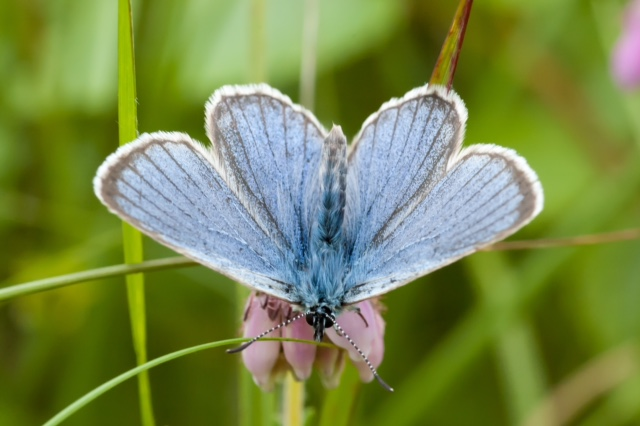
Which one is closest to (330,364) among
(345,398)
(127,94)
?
(345,398)

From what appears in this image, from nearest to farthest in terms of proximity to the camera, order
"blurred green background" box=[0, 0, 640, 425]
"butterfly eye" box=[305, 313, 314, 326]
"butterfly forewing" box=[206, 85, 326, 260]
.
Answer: "butterfly eye" box=[305, 313, 314, 326], "butterfly forewing" box=[206, 85, 326, 260], "blurred green background" box=[0, 0, 640, 425]

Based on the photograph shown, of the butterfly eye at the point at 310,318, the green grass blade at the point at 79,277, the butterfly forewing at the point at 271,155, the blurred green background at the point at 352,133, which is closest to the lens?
the green grass blade at the point at 79,277

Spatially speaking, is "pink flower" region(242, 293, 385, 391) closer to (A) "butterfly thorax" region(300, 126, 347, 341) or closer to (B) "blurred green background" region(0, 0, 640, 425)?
(A) "butterfly thorax" region(300, 126, 347, 341)

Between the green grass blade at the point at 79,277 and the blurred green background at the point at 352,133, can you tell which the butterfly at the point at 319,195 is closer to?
the green grass blade at the point at 79,277

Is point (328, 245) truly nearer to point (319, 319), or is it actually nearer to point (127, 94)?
point (319, 319)

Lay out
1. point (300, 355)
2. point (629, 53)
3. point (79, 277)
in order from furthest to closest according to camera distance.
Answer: point (629, 53), point (300, 355), point (79, 277)

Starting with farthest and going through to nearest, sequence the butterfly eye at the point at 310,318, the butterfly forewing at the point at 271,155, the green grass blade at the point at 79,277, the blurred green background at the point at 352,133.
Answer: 1. the blurred green background at the point at 352,133
2. the butterfly forewing at the point at 271,155
3. the butterfly eye at the point at 310,318
4. the green grass blade at the point at 79,277

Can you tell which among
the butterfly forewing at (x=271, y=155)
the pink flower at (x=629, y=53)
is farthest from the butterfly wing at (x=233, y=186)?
the pink flower at (x=629, y=53)

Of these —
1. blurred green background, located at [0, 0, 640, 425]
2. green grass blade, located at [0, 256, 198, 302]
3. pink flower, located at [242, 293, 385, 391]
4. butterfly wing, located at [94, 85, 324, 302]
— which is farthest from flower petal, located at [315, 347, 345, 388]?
blurred green background, located at [0, 0, 640, 425]
